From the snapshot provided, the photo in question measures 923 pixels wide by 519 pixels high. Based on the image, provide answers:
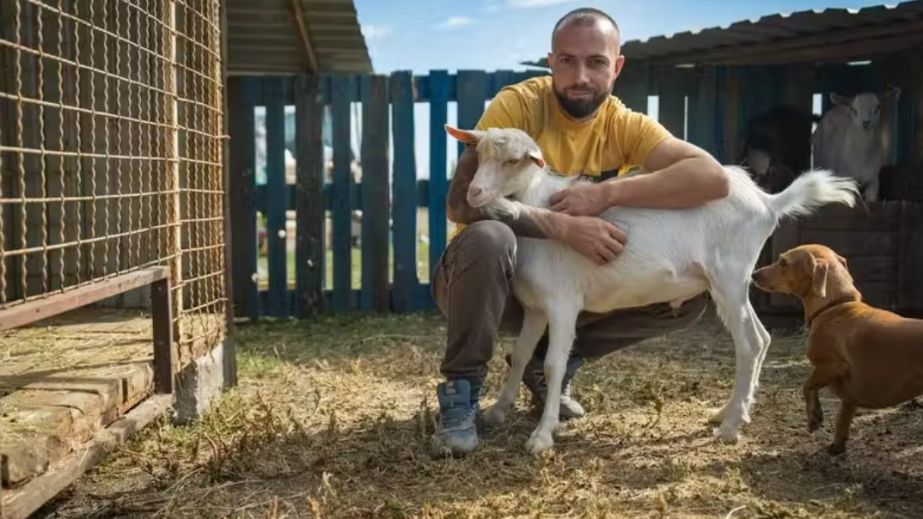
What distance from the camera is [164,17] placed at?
393 centimetres

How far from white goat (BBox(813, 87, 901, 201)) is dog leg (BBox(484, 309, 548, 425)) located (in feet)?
16.4

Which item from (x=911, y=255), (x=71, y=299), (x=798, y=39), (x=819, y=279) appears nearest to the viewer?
(x=71, y=299)

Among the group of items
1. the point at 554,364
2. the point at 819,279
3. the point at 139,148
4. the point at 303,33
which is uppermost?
the point at 303,33

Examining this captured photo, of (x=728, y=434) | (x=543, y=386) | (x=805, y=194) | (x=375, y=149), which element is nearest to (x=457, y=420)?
(x=543, y=386)

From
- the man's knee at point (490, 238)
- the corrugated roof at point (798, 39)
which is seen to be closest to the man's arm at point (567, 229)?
the man's knee at point (490, 238)

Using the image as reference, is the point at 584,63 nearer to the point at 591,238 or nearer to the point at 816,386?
the point at 591,238

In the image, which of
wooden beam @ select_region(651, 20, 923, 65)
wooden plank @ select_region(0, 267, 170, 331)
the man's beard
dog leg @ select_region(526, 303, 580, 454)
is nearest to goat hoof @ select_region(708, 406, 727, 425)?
dog leg @ select_region(526, 303, 580, 454)

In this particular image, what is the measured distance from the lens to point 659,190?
3697 millimetres

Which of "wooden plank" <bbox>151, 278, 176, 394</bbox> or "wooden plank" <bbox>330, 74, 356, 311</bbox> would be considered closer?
"wooden plank" <bbox>151, 278, 176, 394</bbox>

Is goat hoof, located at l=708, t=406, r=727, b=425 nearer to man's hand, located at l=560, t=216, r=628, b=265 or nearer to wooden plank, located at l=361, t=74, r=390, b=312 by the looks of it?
man's hand, located at l=560, t=216, r=628, b=265

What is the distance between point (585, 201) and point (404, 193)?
14.1ft

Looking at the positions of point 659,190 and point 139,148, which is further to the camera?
point 139,148

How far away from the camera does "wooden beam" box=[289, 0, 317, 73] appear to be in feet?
24.1

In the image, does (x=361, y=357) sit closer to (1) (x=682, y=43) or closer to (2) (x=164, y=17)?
(2) (x=164, y=17)
